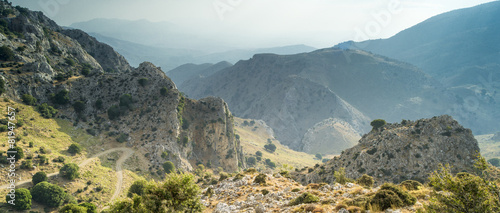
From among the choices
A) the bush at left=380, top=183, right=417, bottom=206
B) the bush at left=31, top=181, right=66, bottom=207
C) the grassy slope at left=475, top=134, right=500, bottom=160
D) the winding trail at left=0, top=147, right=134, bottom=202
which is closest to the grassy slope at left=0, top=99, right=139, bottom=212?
the winding trail at left=0, top=147, right=134, bottom=202

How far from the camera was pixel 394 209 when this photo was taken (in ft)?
58.0

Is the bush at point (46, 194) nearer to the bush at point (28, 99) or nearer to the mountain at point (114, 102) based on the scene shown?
the mountain at point (114, 102)

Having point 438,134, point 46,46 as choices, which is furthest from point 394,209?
point 46,46

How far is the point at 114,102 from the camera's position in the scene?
85.5 metres

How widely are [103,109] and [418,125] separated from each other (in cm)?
9656

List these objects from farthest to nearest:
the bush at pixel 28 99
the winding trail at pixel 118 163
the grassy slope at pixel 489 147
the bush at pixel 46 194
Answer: the grassy slope at pixel 489 147 → the bush at pixel 28 99 → the winding trail at pixel 118 163 → the bush at pixel 46 194

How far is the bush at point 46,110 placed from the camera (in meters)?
65.4

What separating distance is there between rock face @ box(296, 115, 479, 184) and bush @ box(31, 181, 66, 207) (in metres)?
52.5

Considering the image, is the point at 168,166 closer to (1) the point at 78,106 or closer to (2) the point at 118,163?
(2) the point at 118,163

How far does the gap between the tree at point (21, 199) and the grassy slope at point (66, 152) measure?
2097 mm

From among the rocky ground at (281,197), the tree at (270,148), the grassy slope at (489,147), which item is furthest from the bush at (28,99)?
the grassy slope at (489,147)

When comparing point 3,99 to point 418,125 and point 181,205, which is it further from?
point 418,125

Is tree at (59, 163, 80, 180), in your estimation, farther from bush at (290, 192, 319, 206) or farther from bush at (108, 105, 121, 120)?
bush at (290, 192, 319, 206)

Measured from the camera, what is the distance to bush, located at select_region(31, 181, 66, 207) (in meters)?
43.3
